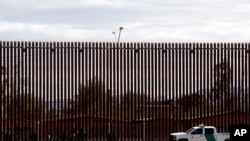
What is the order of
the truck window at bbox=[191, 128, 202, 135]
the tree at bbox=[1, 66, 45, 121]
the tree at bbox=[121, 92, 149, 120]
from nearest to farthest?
1. the tree at bbox=[1, 66, 45, 121]
2. the tree at bbox=[121, 92, 149, 120]
3. the truck window at bbox=[191, 128, 202, 135]

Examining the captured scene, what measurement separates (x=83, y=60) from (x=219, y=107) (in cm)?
555

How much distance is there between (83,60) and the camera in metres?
33.5

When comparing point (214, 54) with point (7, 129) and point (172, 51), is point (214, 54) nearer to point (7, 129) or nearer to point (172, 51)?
point (172, 51)

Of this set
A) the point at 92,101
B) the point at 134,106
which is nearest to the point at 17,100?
the point at 92,101

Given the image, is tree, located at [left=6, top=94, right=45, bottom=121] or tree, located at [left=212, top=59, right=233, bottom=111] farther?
tree, located at [left=212, top=59, right=233, bottom=111]

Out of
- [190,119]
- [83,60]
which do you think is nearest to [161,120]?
[190,119]

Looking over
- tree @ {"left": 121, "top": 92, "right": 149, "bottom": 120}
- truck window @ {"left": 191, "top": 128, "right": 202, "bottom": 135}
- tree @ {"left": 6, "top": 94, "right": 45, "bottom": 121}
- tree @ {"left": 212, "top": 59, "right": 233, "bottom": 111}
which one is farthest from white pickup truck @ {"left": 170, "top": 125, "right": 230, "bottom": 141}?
tree @ {"left": 6, "top": 94, "right": 45, "bottom": 121}

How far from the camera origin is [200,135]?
34.5 m

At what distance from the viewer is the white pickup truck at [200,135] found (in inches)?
1339

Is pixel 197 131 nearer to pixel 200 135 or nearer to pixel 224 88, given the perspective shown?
pixel 200 135

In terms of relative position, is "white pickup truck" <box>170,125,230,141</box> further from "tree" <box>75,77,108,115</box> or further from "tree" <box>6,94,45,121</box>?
"tree" <box>6,94,45,121</box>

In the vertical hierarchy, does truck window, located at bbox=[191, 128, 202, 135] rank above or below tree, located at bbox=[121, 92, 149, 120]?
below

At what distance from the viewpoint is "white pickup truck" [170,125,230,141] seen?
34.0 meters

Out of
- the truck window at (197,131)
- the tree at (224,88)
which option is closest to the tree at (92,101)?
the truck window at (197,131)
